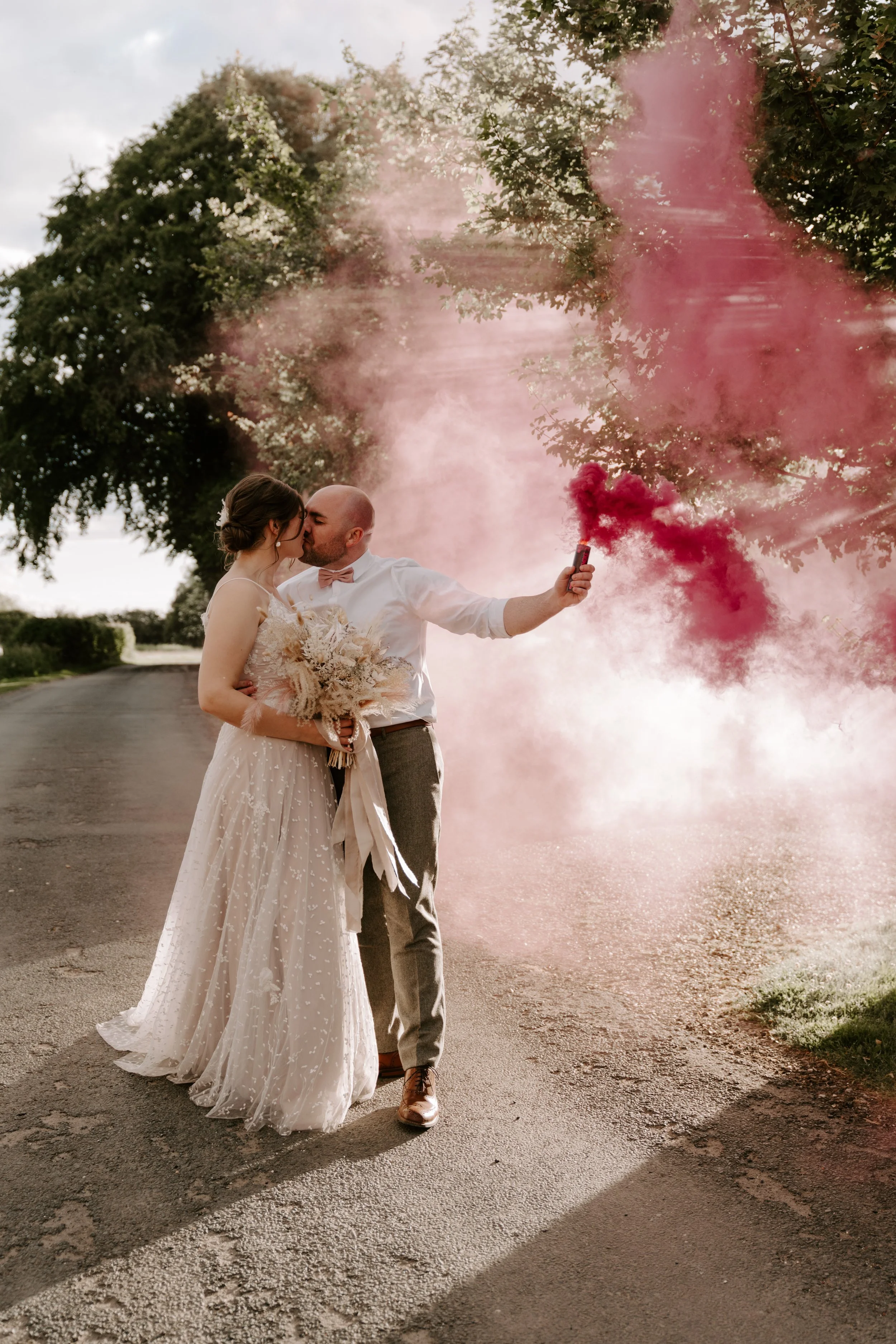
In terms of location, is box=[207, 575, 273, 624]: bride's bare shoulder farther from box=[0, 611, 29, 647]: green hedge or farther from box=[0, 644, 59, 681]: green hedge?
box=[0, 611, 29, 647]: green hedge

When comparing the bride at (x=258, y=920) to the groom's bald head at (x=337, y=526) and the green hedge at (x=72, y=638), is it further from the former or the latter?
the green hedge at (x=72, y=638)

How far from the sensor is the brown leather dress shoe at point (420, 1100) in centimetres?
322

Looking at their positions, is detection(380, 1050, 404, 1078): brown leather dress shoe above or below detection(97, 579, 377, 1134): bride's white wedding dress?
below

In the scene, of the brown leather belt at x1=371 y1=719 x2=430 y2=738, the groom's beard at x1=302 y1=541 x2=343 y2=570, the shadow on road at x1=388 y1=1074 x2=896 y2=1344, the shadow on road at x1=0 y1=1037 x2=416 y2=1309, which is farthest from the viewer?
the groom's beard at x1=302 y1=541 x2=343 y2=570

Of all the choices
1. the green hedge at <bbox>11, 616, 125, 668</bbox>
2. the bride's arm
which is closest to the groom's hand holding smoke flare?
the bride's arm

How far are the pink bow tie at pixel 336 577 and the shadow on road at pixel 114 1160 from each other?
72.0 inches

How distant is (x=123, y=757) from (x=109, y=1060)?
7.80 metres

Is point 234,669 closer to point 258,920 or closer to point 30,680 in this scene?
point 258,920

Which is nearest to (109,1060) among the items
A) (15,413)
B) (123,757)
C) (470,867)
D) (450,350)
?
(470,867)

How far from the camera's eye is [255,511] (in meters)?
3.42

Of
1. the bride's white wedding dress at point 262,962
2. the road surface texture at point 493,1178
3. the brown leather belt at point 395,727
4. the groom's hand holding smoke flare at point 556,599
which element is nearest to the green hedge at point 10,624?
the road surface texture at point 493,1178

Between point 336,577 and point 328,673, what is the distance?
1.74ft

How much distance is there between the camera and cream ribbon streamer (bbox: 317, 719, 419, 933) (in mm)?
3379

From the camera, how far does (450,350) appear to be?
12.0 metres
